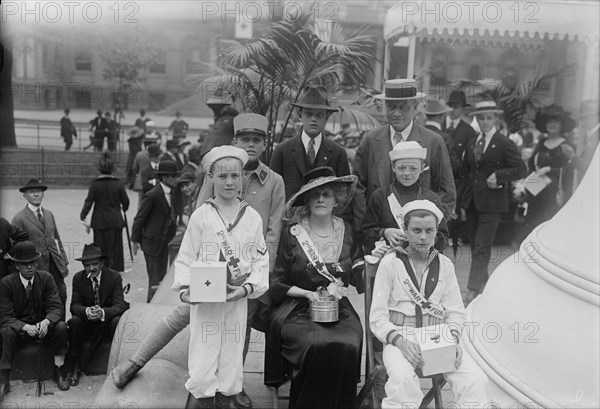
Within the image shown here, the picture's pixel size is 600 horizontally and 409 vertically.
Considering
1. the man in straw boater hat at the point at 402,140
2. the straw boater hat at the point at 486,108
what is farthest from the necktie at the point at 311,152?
the straw boater hat at the point at 486,108

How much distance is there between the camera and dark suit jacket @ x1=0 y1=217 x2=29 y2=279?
19.9ft

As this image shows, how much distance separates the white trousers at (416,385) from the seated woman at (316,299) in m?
0.39

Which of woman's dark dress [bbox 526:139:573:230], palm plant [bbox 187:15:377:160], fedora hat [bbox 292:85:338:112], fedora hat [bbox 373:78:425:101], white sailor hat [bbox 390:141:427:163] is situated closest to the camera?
white sailor hat [bbox 390:141:427:163]

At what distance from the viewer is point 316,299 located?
4.57 m

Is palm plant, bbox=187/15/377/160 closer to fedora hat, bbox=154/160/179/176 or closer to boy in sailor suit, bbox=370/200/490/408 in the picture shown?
fedora hat, bbox=154/160/179/176

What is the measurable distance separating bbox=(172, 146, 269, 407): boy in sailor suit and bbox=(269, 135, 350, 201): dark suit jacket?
1.21 m

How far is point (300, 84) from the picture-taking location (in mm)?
8500

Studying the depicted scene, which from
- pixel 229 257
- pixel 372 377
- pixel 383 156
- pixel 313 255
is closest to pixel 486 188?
pixel 383 156

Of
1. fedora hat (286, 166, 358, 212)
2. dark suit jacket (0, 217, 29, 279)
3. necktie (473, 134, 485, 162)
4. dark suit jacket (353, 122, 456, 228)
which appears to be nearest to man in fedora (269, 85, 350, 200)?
dark suit jacket (353, 122, 456, 228)

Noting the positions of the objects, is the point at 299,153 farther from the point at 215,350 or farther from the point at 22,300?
the point at 22,300

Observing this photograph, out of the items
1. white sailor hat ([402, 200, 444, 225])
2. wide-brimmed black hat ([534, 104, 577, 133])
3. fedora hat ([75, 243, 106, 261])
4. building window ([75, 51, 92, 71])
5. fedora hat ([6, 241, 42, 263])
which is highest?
building window ([75, 51, 92, 71])

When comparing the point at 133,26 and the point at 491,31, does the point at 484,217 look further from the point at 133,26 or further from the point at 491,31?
the point at 133,26

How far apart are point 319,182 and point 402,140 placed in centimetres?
123

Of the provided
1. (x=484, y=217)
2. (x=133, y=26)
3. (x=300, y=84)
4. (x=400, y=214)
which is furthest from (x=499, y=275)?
(x=133, y=26)
